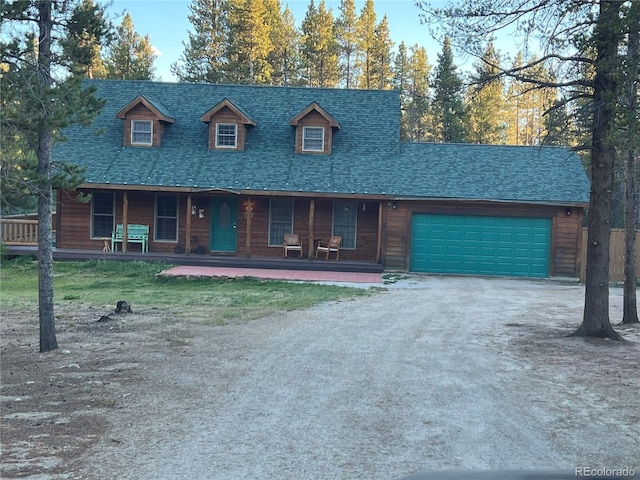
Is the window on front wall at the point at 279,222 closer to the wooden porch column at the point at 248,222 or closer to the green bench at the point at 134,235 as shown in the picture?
the wooden porch column at the point at 248,222

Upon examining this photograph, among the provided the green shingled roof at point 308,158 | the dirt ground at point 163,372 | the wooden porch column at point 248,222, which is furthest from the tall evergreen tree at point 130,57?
the dirt ground at point 163,372

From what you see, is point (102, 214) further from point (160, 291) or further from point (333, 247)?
point (333, 247)

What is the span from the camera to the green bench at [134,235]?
2159 cm

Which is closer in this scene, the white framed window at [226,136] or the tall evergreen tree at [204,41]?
the white framed window at [226,136]

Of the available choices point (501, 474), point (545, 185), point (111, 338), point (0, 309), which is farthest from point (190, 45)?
point (501, 474)

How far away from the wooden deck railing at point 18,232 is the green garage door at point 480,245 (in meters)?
13.5

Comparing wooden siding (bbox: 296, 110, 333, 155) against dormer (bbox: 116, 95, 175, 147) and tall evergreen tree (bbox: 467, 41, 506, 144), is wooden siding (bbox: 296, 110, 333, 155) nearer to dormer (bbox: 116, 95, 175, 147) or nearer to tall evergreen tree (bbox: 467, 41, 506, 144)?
dormer (bbox: 116, 95, 175, 147)

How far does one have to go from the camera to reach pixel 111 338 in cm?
973

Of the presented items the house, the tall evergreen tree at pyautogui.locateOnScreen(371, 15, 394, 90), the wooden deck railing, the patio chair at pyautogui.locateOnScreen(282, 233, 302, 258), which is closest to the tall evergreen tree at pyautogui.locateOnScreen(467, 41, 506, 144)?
the tall evergreen tree at pyautogui.locateOnScreen(371, 15, 394, 90)

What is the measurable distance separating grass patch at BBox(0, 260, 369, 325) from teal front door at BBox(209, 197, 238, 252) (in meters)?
2.65

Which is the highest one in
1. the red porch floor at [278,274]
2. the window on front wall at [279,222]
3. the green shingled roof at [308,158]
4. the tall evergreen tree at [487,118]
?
the tall evergreen tree at [487,118]

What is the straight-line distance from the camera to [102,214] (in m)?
22.0

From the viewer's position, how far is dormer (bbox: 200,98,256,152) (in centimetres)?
2202

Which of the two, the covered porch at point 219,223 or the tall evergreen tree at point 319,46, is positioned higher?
the tall evergreen tree at point 319,46
